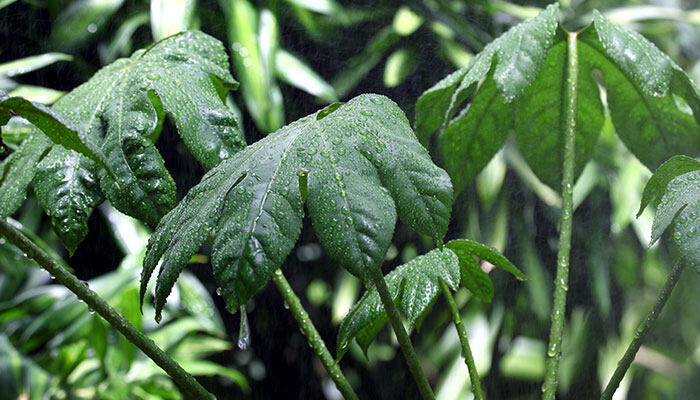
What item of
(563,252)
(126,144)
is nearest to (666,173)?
(563,252)

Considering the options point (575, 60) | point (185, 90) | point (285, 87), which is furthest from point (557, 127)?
point (285, 87)

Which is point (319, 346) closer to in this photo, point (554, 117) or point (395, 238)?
point (554, 117)

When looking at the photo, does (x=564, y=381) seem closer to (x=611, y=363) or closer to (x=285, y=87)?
(x=611, y=363)

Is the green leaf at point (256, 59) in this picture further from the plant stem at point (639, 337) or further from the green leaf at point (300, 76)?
the plant stem at point (639, 337)

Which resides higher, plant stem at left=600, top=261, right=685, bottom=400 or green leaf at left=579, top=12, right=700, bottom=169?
green leaf at left=579, top=12, right=700, bottom=169

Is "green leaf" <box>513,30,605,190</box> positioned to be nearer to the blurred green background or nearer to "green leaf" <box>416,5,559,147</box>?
"green leaf" <box>416,5,559,147</box>

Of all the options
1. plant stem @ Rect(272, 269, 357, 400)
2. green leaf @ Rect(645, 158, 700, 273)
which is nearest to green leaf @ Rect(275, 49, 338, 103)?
plant stem @ Rect(272, 269, 357, 400)
